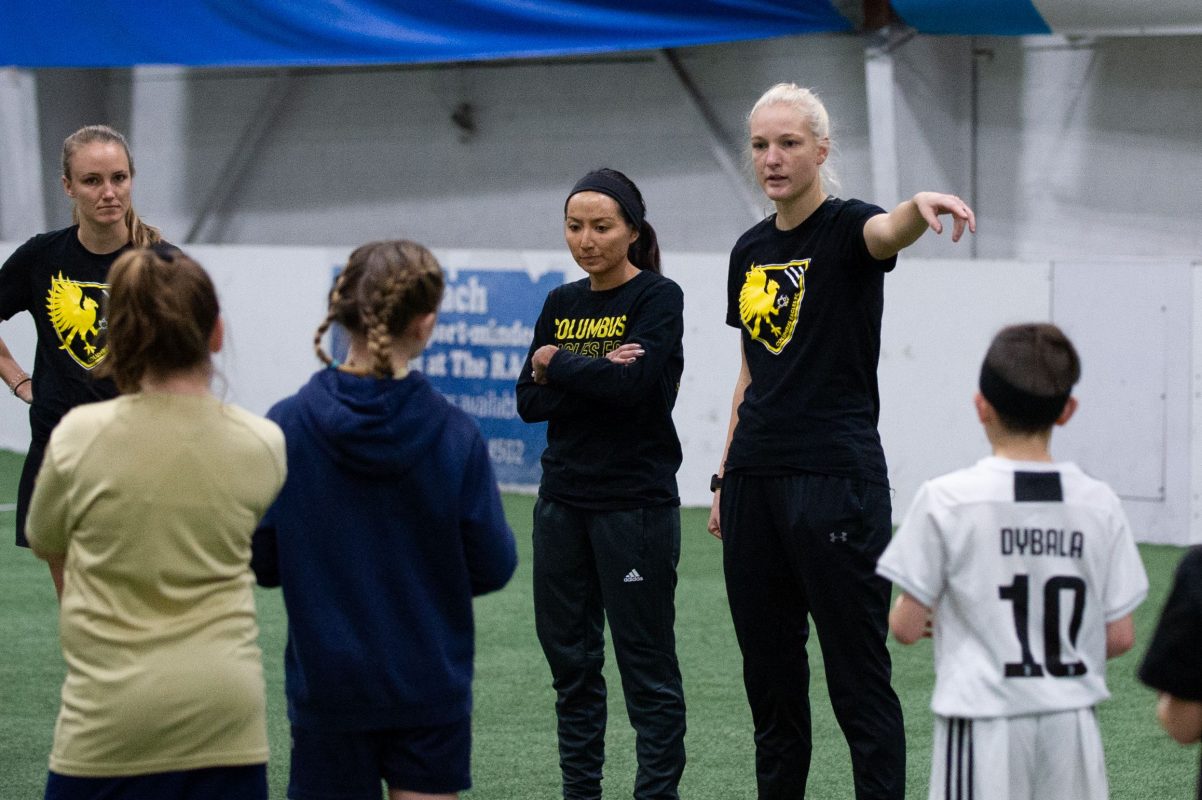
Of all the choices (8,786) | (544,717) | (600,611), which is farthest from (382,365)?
(544,717)

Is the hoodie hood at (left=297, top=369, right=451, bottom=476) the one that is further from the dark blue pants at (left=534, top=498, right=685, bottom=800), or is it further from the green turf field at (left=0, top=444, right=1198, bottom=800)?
the green turf field at (left=0, top=444, right=1198, bottom=800)

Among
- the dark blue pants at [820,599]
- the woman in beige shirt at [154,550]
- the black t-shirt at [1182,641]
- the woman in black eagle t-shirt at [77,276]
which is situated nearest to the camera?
the black t-shirt at [1182,641]

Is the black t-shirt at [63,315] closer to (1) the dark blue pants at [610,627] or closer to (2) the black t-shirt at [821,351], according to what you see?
(1) the dark blue pants at [610,627]

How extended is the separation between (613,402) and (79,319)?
1.37 m

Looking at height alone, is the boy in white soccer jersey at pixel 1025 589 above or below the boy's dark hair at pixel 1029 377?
below

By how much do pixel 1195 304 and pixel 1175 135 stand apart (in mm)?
1441

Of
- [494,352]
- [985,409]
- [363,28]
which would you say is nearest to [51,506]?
[985,409]

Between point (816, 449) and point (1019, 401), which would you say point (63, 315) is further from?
point (1019, 401)

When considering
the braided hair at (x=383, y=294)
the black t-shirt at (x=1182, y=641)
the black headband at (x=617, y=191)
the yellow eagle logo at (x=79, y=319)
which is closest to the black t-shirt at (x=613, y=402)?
the black headband at (x=617, y=191)

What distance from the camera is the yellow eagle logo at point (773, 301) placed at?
3.27 meters

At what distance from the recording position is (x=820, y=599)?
3.24 metres

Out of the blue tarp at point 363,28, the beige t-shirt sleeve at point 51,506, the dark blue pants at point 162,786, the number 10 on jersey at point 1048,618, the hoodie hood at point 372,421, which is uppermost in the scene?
the blue tarp at point 363,28

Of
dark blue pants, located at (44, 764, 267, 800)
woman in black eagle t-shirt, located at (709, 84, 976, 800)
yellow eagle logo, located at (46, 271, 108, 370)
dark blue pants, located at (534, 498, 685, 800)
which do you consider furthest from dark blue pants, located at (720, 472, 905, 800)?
yellow eagle logo, located at (46, 271, 108, 370)

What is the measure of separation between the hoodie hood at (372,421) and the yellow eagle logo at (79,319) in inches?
59.3
